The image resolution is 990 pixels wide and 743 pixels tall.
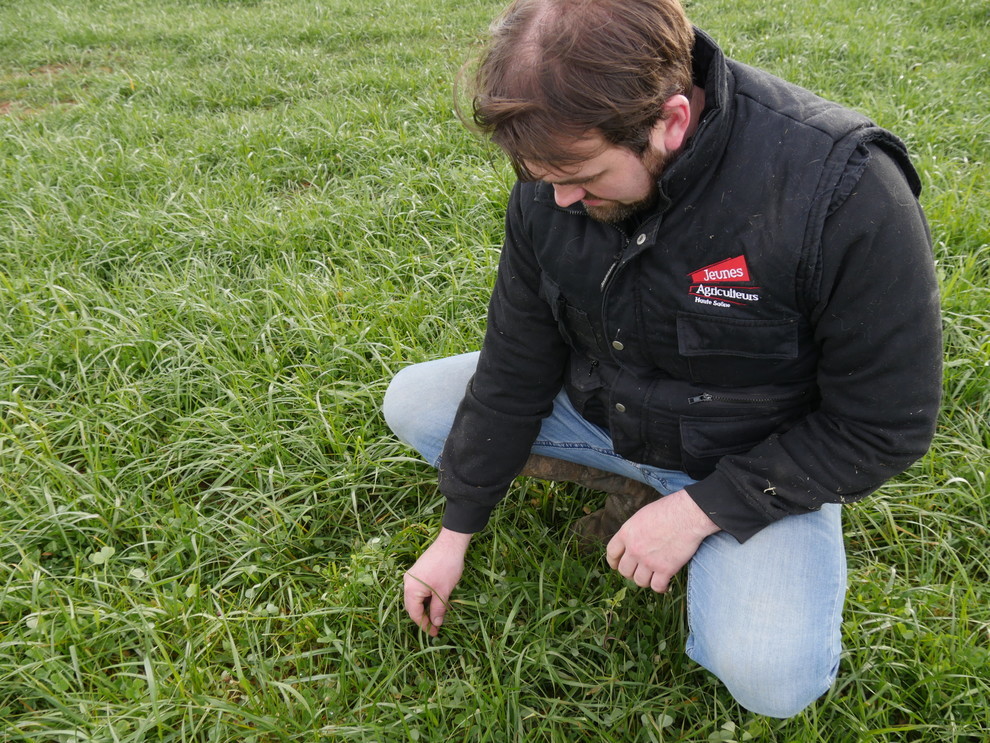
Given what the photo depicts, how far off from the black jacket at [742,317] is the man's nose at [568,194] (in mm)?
117

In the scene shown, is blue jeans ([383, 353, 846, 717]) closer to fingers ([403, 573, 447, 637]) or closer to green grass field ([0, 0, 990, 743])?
green grass field ([0, 0, 990, 743])

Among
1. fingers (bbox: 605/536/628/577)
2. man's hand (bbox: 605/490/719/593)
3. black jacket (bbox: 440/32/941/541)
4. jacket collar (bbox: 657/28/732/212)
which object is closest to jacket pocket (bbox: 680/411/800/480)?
black jacket (bbox: 440/32/941/541)

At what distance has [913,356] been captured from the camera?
54.1 inches

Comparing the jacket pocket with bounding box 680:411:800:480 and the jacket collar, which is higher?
the jacket collar

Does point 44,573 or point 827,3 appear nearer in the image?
point 44,573

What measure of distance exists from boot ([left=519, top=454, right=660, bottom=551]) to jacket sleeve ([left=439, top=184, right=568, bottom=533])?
0.21 meters

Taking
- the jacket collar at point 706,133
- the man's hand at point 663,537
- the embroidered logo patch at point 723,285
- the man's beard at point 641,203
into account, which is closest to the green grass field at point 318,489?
the man's hand at point 663,537

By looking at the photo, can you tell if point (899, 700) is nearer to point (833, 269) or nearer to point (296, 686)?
point (833, 269)

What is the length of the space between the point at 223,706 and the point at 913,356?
5.28ft

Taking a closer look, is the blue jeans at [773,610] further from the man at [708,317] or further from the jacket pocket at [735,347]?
the jacket pocket at [735,347]

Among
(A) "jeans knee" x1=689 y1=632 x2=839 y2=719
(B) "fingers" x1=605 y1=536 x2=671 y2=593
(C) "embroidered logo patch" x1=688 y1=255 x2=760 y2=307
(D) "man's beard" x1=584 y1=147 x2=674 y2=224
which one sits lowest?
(A) "jeans knee" x1=689 y1=632 x2=839 y2=719

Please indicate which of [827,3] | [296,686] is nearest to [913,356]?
[296,686]

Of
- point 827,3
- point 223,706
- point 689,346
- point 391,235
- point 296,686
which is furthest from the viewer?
point 827,3

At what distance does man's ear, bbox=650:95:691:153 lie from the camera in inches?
53.2
